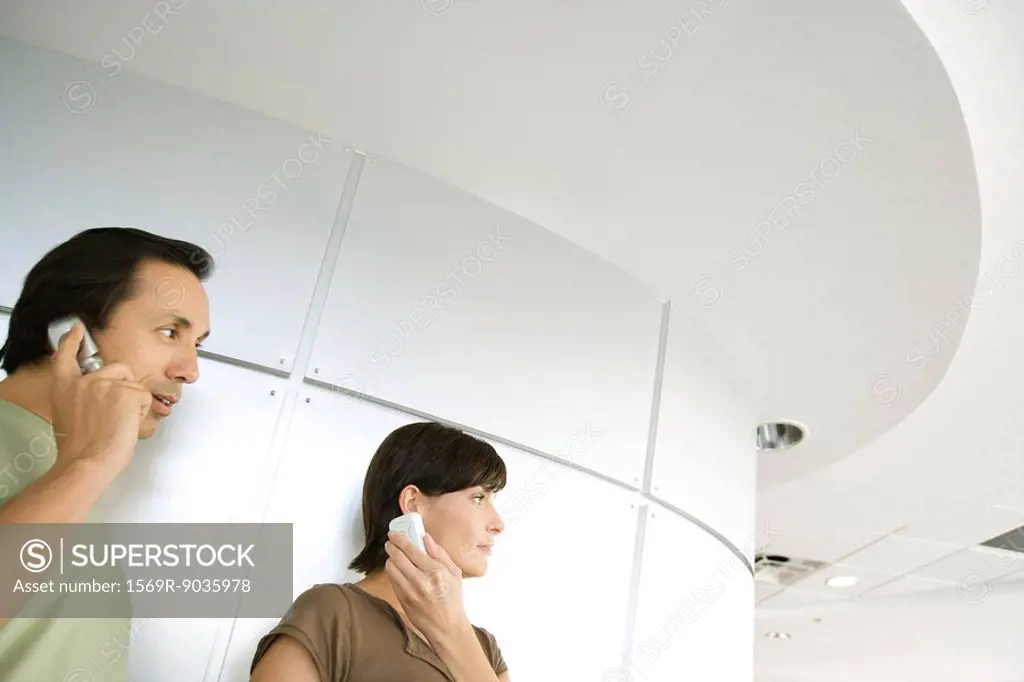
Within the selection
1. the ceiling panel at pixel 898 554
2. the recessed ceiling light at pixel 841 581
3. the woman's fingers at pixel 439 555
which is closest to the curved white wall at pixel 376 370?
the woman's fingers at pixel 439 555

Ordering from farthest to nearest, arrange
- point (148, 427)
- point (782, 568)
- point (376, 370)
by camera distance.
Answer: point (782, 568)
point (376, 370)
point (148, 427)

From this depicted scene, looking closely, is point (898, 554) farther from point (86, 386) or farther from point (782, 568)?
point (86, 386)

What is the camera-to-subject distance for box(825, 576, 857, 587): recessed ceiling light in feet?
18.3

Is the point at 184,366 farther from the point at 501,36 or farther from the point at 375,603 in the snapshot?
the point at 501,36

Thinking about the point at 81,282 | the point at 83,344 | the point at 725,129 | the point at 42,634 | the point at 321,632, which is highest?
the point at 725,129

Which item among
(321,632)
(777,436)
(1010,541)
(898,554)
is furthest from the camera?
(898,554)

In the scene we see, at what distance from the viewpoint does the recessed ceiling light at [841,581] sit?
5.57m

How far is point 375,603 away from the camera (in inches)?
69.1

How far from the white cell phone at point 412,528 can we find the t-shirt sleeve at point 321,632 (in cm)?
19

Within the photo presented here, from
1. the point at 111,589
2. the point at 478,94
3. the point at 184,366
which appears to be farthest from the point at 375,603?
the point at 478,94

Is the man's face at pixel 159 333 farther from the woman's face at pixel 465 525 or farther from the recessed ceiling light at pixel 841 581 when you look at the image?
the recessed ceiling light at pixel 841 581

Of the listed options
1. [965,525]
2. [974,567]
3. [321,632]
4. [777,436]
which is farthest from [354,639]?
[974,567]

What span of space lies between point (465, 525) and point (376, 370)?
0.49m

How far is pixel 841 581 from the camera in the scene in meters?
5.62
